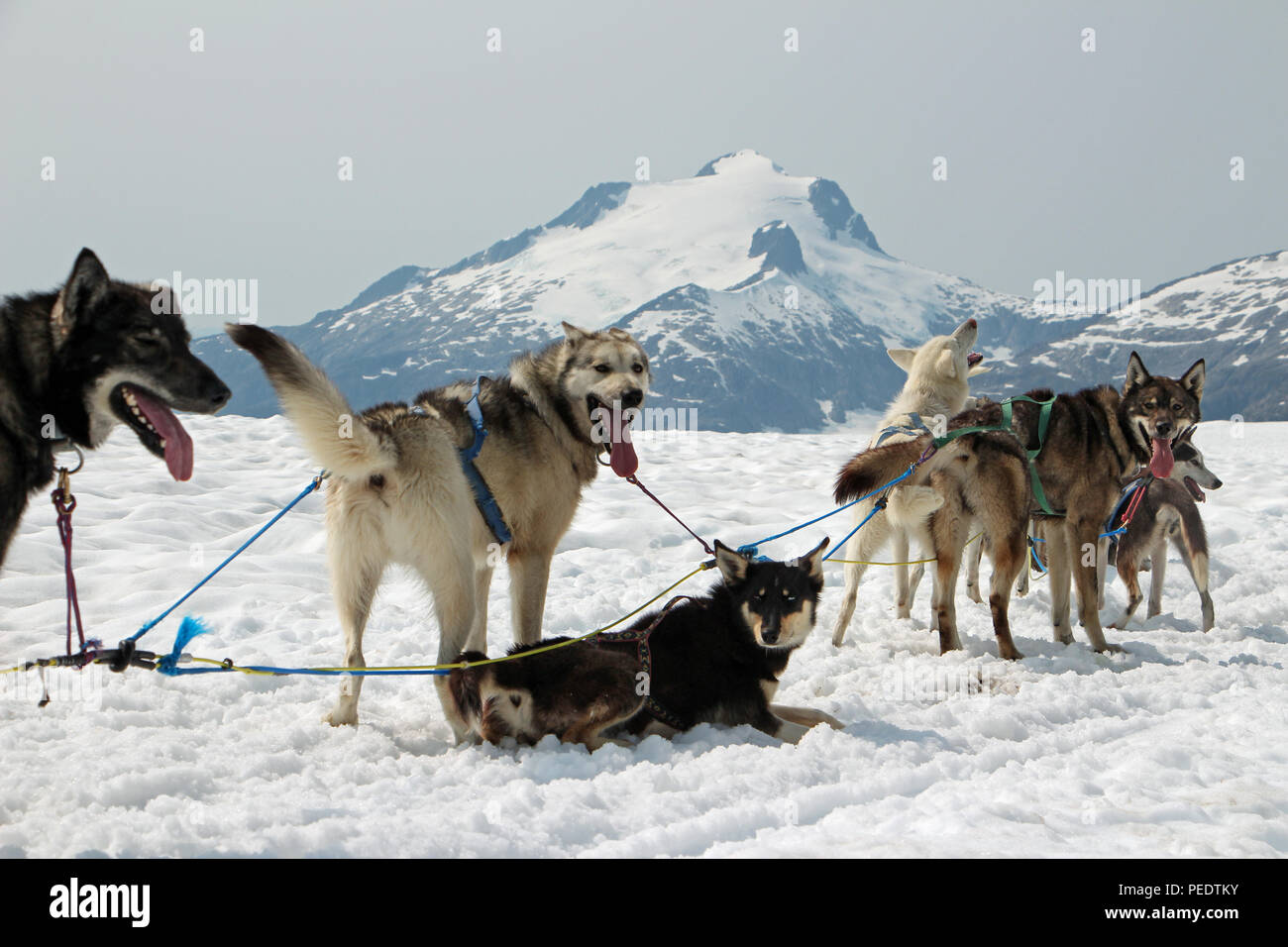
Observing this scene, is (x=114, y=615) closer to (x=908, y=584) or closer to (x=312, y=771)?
(x=312, y=771)

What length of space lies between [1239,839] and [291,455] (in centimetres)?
1335

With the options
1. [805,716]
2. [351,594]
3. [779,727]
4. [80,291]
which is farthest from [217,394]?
[805,716]

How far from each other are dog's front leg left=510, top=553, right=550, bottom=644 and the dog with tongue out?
6.95 feet

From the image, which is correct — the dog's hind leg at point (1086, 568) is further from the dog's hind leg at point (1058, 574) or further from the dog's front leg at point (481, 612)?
the dog's front leg at point (481, 612)

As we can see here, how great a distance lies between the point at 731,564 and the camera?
4.79 m

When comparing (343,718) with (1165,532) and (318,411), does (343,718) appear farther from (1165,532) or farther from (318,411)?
(1165,532)

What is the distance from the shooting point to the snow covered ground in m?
3.01

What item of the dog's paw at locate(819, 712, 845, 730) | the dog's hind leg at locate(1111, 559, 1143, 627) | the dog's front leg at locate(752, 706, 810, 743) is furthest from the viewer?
the dog's hind leg at locate(1111, 559, 1143, 627)

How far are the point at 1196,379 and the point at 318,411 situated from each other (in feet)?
21.7

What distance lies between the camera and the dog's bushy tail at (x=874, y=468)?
5844mm

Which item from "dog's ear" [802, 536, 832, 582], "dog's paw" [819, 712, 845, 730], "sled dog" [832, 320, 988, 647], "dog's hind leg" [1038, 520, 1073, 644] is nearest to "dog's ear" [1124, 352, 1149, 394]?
"sled dog" [832, 320, 988, 647]

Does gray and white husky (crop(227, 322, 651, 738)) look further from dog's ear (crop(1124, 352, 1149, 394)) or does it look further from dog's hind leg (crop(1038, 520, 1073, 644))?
dog's ear (crop(1124, 352, 1149, 394))

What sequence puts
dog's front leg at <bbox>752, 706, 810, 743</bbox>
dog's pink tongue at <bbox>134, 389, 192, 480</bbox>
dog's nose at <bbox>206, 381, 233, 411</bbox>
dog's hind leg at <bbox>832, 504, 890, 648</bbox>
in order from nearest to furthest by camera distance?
1. dog's pink tongue at <bbox>134, 389, 192, 480</bbox>
2. dog's nose at <bbox>206, 381, 233, 411</bbox>
3. dog's front leg at <bbox>752, 706, 810, 743</bbox>
4. dog's hind leg at <bbox>832, 504, 890, 648</bbox>
